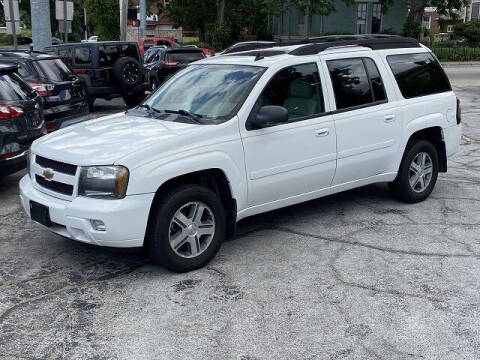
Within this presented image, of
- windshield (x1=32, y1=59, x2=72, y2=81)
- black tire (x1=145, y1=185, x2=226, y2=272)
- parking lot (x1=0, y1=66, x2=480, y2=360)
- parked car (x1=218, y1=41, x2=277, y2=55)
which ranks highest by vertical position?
parked car (x1=218, y1=41, x2=277, y2=55)

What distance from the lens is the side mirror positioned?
5.20 meters

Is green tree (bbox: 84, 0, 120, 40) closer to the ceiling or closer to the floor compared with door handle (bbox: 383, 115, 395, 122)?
closer to the ceiling

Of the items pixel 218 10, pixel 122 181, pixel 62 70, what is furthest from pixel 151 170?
pixel 218 10

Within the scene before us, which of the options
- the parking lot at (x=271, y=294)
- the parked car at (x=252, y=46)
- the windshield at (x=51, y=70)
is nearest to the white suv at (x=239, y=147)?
the parking lot at (x=271, y=294)

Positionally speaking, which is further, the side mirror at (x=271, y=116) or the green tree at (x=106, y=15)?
the green tree at (x=106, y=15)

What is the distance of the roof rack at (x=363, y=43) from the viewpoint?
5941mm

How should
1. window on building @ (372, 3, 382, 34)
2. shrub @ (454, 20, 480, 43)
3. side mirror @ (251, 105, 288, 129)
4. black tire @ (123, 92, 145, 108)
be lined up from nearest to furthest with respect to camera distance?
side mirror @ (251, 105, 288, 129) < black tire @ (123, 92, 145, 108) < shrub @ (454, 20, 480, 43) < window on building @ (372, 3, 382, 34)

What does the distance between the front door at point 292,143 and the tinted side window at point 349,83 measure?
23 cm

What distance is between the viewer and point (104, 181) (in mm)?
4613

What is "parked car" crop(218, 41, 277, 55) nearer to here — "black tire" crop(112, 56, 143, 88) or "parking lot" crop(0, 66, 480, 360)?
"parking lot" crop(0, 66, 480, 360)

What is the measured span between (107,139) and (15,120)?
2654mm

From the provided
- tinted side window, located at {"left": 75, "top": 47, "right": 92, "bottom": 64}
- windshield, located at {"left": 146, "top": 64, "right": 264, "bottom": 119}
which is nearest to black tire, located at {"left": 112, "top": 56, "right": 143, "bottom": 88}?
tinted side window, located at {"left": 75, "top": 47, "right": 92, "bottom": 64}

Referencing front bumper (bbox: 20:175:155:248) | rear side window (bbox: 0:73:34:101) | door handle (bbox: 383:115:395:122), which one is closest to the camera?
front bumper (bbox: 20:175:155:248)

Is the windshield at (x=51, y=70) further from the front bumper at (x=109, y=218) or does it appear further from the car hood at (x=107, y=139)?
the front bumper at (x=109, y=218)
